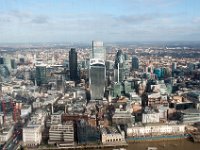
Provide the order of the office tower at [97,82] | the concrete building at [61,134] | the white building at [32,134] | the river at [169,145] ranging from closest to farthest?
the river at [169,145] → the white building at [32,134] → the concrete building at [61,134] → the office tower at [97,82]

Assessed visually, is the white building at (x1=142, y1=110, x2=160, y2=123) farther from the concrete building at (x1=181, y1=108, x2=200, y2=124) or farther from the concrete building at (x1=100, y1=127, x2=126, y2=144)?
the concrete building at (x1=100, y1=127, x2=126, y2=144)

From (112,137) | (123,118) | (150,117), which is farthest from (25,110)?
(150,117)

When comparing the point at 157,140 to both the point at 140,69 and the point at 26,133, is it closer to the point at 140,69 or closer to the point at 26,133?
the point at 26,133

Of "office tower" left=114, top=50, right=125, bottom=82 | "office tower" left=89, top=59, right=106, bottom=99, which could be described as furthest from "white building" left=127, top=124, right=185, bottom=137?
"office tower" left=114, top=50, right=125, bottom=82

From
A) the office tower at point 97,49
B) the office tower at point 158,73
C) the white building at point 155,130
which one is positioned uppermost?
the office tower at point 97,49

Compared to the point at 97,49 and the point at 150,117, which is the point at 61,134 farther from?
the point at 97,49

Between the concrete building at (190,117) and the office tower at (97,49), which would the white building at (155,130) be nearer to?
the concrete building at (190,117)

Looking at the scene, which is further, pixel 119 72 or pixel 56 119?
pixel 119 72


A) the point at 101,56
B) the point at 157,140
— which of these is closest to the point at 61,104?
the point at 157,140

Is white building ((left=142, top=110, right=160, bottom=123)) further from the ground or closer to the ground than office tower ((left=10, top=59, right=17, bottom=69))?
closer to the ground

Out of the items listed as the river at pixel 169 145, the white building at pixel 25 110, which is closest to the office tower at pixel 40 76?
the white building at pixel 25 110

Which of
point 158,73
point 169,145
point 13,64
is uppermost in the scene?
point 13,64
